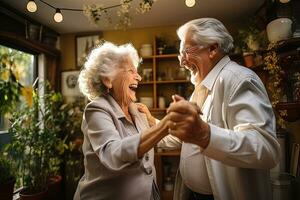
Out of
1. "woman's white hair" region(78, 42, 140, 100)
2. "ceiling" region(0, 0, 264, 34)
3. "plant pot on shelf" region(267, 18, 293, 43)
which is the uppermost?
"ceiling" region(0, 0, 264, 34)

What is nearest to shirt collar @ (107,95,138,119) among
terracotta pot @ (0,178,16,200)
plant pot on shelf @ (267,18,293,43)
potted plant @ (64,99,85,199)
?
terracotta pot @ (0,178,16,200)

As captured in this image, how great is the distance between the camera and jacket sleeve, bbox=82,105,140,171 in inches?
36.9

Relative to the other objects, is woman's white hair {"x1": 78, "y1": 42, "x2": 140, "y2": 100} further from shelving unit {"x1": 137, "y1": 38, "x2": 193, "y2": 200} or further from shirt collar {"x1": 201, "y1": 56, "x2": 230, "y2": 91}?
shelving unit {"x1": 137, "y1": 38, "x2": 193, "y2": 200}

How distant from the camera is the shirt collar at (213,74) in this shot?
1.16m

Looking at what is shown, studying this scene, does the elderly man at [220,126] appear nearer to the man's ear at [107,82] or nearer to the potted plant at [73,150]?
the man's ear at [107,82]

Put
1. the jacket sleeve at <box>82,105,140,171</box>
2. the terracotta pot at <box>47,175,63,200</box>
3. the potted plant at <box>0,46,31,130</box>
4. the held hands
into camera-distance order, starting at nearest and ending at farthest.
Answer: the held hands, the jacket sleeve at <box>82,105,140,171</box>, the potted plant at <box>0,46,31,130</box>, the terracotta pot at <box>47,175,63,200</box>

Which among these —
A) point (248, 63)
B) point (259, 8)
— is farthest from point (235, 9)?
point (248, 63)

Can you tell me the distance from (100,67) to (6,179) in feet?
5.10

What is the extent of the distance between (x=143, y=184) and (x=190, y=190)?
265mm

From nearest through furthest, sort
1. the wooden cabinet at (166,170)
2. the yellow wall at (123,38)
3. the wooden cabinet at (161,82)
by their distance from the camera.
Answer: the wooden cabinet at (166,170) → the wooden cabinet at (161,82) → the yellow wall at (123,38)

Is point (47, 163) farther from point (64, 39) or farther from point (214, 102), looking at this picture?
point (214, 102)

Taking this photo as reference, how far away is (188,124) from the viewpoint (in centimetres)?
78

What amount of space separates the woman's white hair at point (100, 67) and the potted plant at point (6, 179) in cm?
→ 138

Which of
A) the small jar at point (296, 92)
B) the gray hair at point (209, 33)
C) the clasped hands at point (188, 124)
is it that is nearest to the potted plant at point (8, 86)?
the gray hair at point (209, 33)
